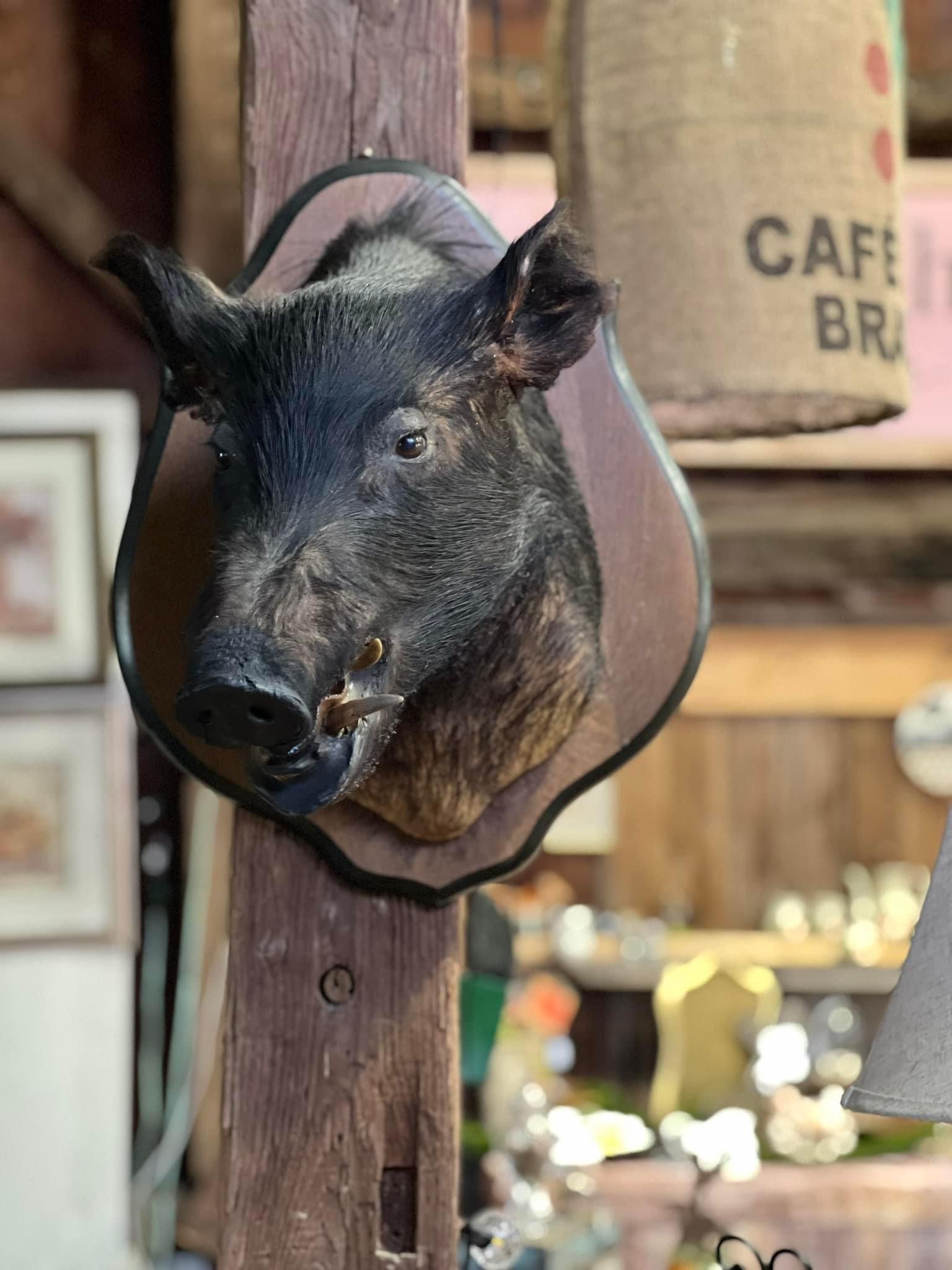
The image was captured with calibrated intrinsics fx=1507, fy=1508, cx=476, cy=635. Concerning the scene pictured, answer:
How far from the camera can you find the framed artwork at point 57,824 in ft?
7.70

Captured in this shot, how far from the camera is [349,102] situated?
996 mm

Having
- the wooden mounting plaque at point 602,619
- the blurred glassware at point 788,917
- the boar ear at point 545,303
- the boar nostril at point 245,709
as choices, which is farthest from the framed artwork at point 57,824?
the boar nostril at point 245,709

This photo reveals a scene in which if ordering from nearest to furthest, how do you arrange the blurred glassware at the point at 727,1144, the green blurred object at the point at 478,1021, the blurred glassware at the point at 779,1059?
the green blurred object at the point at 478,1021
the blurred glassware at the point at 727,1144
the blurred glassware at the point at 779,1059

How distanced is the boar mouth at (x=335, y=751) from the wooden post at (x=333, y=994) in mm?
273

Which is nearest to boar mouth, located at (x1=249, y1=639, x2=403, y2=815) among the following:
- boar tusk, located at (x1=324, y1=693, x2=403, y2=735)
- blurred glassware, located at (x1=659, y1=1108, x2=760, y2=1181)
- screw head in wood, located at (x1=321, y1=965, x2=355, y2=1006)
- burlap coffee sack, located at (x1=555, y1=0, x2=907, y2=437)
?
boar tusk, located at (x1=324, y1=693, x2=403, y2=735)

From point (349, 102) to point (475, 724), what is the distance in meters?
0.43

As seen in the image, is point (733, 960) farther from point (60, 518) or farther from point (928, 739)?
point (60, 518)

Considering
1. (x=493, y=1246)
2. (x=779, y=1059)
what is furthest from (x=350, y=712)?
(x=779, y=1059)

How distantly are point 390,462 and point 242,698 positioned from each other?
0.58 feet

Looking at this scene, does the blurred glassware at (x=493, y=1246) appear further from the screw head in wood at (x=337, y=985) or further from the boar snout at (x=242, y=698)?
the boar snout at (x=242, y=698)

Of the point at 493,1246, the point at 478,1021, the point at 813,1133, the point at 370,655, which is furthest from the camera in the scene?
the point at 813,1133

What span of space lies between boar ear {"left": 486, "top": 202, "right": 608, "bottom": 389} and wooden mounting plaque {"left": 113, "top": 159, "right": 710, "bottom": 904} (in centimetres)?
13

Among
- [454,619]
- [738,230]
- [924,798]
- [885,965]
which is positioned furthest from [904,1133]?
[454,619]

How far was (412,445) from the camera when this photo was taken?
734 mm
